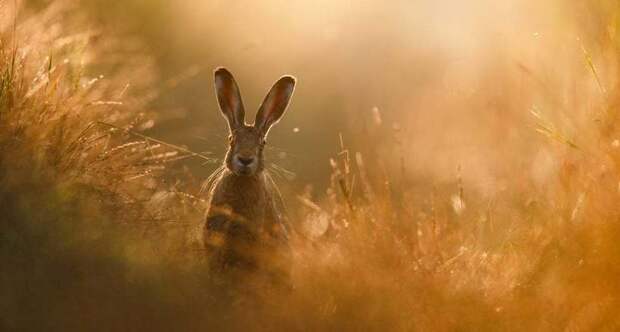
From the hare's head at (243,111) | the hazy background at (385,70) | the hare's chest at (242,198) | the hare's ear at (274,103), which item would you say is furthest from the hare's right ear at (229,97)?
the hazy background at (385,70)

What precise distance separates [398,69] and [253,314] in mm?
6488

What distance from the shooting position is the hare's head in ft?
20.2

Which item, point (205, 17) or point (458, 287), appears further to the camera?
point (205, 17)

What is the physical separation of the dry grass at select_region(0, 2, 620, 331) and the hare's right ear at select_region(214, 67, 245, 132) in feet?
3.46

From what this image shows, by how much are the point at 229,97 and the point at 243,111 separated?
0.36ft

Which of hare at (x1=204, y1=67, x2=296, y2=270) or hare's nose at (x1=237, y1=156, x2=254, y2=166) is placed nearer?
hare at (x1=204, y1=67, x2=296, y2=270)

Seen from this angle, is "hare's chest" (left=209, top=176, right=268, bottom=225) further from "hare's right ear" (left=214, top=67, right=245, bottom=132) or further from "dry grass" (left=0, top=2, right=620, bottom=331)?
"dry grass" (left=0, top=2, right=620, bottom=331)

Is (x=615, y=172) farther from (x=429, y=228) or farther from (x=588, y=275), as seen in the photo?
(x=429, y=228)

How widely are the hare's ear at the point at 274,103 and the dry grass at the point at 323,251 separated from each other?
1.08 metres

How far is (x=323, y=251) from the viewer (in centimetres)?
504

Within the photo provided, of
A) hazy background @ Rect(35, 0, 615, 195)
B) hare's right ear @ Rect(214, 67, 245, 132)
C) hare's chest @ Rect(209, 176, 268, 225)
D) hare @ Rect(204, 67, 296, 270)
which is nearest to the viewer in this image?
hare @ Rect(204, 67, 296, 270)

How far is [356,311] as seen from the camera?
477cm

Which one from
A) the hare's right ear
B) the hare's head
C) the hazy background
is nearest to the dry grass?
the hazy background

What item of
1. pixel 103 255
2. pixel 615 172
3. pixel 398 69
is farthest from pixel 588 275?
pixel 398 69
